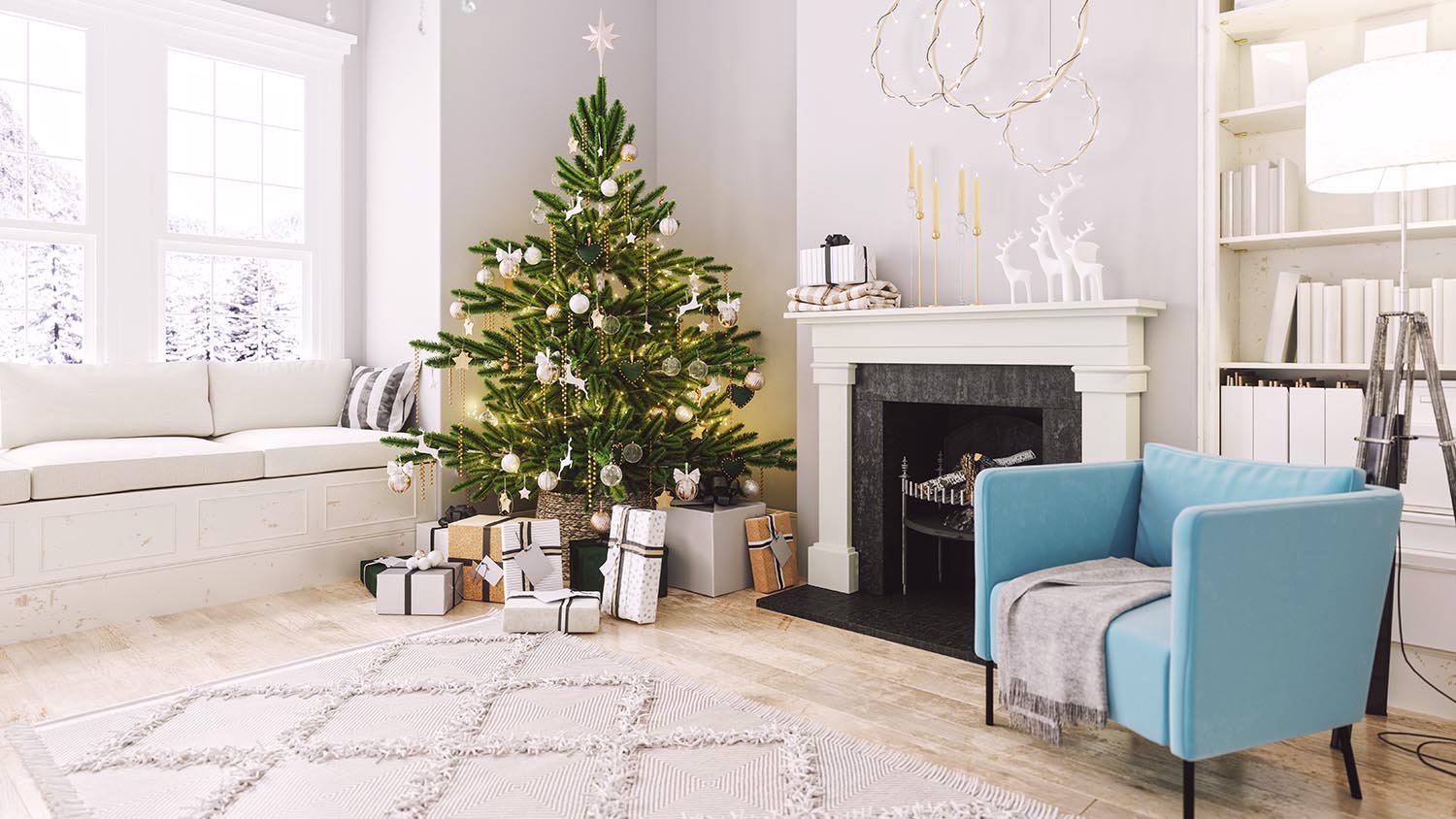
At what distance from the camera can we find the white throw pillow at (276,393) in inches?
160

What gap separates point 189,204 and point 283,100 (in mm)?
669

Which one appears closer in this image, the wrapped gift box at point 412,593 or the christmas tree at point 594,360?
the wrapped gift box at point 412,593

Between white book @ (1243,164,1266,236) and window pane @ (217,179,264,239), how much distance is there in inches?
159

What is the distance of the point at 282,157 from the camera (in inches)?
175

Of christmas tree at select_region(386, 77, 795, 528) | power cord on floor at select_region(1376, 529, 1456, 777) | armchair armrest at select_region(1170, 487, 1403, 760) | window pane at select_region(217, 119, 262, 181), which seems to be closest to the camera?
armchair armrest at select_region(1170, 487, 1403, 760)

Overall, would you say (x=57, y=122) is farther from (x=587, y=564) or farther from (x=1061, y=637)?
(x=1061, y=637)

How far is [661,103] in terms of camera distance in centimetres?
485

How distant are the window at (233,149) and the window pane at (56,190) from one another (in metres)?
0.33

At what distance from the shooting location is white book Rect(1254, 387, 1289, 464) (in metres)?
2.59

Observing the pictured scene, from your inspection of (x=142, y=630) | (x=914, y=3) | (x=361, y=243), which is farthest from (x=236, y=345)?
(x=914, y=3)

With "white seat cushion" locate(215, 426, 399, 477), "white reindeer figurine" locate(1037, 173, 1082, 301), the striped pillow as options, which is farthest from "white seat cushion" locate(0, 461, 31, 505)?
"white reindeer figurine" locate(1037, 173, 1082, 301)

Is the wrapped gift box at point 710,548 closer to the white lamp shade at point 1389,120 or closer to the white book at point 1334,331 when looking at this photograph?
the white book at point 1334,331

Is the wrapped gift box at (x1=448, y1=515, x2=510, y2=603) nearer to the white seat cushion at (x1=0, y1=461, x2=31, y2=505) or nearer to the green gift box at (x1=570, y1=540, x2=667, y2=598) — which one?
the green gift box at (x1=570, y1=540, x2=667, y2=598)

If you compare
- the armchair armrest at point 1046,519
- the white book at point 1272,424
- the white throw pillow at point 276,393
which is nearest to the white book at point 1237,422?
the white book at point 1272,424
